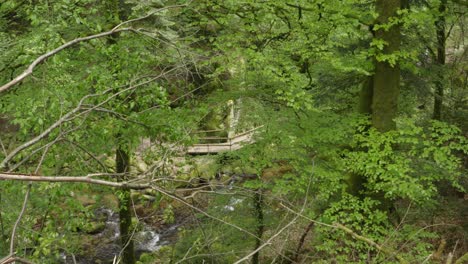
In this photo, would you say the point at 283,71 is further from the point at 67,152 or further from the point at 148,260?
the point at 148,260

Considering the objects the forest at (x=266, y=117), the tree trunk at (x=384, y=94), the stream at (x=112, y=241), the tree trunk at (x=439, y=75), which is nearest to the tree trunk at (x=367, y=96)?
the forest at (x=266, y=117)

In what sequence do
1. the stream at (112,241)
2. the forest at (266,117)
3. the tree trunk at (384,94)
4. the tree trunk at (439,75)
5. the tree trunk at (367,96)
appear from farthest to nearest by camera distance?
the stream at (112,241)
the tree trunk at (439,75)
the tree trunk at (367,96)
the tree trunk at (384,94)
the forest at (266,117)

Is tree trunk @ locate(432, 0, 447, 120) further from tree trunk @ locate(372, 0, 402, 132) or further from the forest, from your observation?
tree trunk @ locate(372, 0, 402, 132)

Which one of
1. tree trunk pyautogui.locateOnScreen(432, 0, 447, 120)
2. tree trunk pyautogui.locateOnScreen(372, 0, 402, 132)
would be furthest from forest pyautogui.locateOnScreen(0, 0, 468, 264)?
tree trunk pyautogui.locateOnScreen(432, 0, 447, 120)

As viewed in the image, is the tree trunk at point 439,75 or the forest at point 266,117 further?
the tree trunk at point 439,75

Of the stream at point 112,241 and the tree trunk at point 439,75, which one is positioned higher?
the tree trunk at point 439,75

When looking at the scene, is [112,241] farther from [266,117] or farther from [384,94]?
[384,94]

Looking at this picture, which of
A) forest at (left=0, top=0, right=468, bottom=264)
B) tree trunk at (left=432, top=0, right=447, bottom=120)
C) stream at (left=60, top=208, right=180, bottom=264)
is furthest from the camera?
stream at (left=60, top=208, right=180, bottom=264)

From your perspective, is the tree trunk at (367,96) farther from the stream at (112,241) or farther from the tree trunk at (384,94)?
the stream at (112,241)

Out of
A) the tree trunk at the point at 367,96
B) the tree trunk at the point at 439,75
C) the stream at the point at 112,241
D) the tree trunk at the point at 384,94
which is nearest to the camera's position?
the tree trunk at the point at 384,94

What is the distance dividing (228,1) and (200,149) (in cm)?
1033

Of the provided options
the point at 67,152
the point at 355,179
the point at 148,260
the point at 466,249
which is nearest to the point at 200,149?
the point at 148,260

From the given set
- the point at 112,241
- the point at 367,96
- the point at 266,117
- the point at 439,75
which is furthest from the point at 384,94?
the point at 112,241

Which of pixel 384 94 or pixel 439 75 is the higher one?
pixel 384 94
